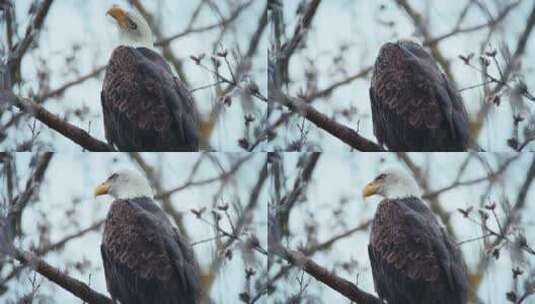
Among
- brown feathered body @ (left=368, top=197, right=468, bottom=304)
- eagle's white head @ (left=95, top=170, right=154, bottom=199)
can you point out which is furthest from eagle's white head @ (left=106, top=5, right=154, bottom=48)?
brown feathered body @ (left=368, top=197, right=468, bottom=304)

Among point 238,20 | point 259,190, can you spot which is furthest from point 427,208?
point 238,20

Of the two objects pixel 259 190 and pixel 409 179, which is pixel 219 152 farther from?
pixel 409 179

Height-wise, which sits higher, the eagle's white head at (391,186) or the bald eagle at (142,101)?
the bald eagle at (142,101)

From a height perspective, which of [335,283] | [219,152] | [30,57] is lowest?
[335,283]

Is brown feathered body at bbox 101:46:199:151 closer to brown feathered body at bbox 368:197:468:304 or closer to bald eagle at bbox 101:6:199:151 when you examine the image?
bald eagle at bbox 101:6:199:151

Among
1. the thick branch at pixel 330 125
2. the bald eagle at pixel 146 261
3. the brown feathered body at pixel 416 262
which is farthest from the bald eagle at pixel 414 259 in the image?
the bald eagle at pixel 146 261

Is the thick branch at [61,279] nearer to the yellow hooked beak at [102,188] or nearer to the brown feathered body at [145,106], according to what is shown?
the yellow hooked beak at [102,188]
